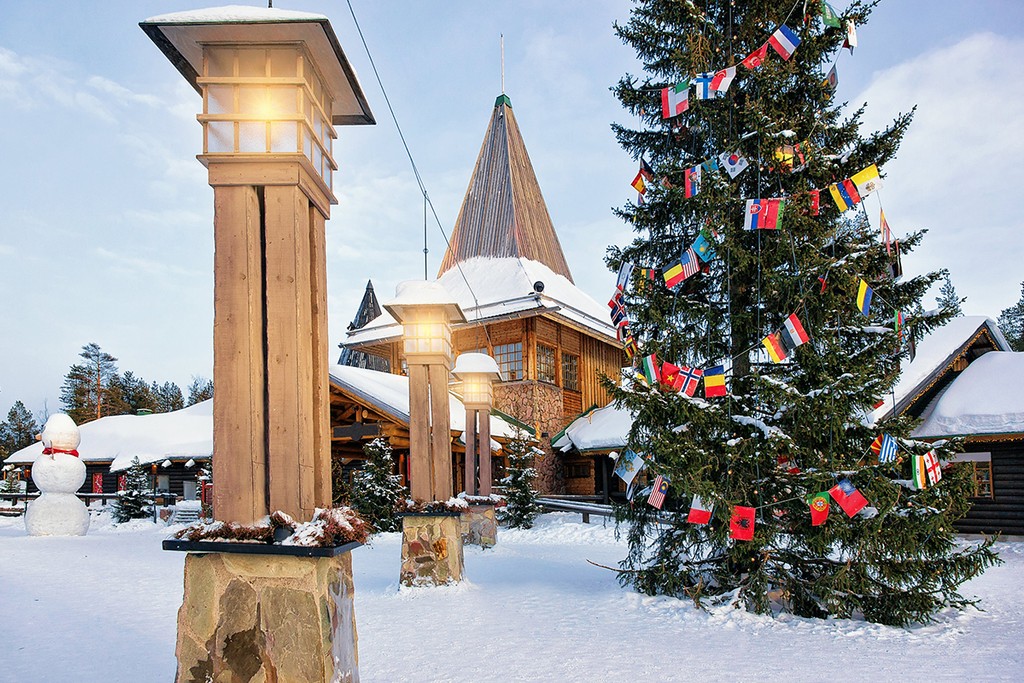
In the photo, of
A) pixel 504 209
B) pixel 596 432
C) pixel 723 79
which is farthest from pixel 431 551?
pixel 504 209

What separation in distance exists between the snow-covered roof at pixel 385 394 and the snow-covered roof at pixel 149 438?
4950 mm

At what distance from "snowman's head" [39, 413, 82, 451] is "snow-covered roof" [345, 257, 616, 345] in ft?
27.9

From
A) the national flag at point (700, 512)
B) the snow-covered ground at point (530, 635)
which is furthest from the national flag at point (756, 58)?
the snow-covered ground at point (530, 635)

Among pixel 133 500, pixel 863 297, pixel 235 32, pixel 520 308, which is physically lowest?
pixel 133 500

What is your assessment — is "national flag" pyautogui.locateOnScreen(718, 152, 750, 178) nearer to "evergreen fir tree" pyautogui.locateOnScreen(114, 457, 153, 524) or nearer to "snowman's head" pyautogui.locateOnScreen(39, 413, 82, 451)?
"snowman's head" pyautogui.locateOnScreen(39, 413, 82, 451)

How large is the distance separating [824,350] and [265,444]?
5.71m

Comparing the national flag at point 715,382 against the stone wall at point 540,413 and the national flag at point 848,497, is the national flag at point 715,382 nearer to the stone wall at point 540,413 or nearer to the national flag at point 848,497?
the national flag at point 848,497

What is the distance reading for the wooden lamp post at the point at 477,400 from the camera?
1420 cm

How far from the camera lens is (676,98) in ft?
27.2

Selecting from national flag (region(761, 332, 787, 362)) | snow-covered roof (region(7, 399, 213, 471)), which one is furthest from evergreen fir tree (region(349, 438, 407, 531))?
national flag (region(761, 332, 787, 362))

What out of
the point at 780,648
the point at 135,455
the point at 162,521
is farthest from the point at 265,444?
the point at 135,455

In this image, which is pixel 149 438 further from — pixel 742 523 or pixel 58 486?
pixel 742 523

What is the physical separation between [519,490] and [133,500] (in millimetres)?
10106

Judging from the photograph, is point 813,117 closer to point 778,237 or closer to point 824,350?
point 778,237
